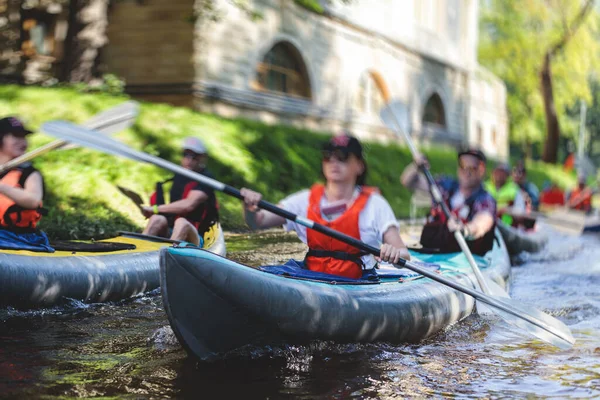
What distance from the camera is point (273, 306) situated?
15.2 ft

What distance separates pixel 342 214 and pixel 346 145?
1.49 feet

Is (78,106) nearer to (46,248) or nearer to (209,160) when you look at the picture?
(209,160)

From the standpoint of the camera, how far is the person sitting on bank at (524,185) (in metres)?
12.7

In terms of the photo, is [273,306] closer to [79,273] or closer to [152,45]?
[79,273]

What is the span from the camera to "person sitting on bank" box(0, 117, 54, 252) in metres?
6.17

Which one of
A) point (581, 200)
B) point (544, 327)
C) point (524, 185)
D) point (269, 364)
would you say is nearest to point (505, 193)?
point (524, 185)

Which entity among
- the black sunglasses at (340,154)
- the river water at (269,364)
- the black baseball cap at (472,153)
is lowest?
the river water at (269,364)

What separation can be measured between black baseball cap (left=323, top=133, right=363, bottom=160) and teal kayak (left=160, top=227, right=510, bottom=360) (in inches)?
31.1

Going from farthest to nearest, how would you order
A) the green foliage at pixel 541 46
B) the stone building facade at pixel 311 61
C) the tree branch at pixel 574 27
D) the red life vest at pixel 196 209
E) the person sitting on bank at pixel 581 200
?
the green foliage at pixel 541 46 → the tree branch at pixel 574 27 → the person sitting on bank at pixel 581 200 → the stone building facade at pixel 311 61 → the red life vest at pixel 196 209

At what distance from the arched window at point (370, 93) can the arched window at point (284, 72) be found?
3.52 metres

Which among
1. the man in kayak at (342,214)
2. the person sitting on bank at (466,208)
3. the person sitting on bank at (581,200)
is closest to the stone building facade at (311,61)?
the person sitting on bank at (466,208)

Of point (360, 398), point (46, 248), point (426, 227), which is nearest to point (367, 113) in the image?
point (426, 227)

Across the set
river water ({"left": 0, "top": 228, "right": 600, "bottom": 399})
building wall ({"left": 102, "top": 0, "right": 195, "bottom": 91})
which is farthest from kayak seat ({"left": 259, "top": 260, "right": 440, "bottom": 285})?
building wall ({"left": 102, "top": 0, "right": 195, "bottom": 91})

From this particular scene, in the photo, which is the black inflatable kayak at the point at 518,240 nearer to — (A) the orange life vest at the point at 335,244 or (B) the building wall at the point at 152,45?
(A) the orange life vest at the point at 335,244
